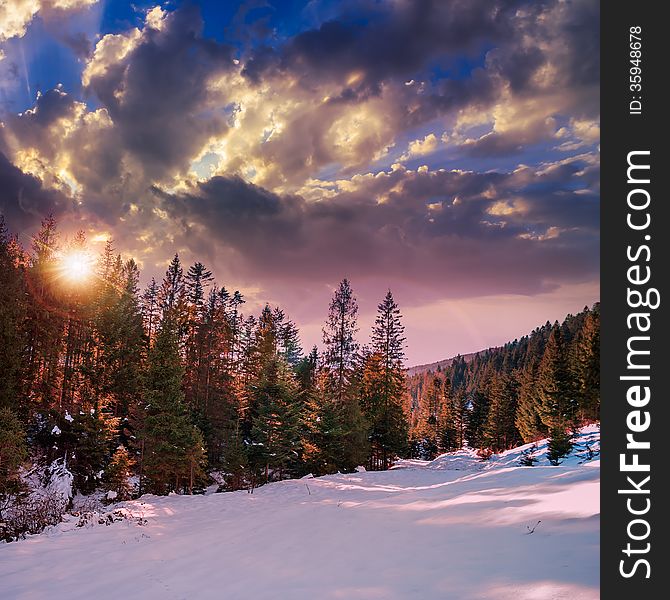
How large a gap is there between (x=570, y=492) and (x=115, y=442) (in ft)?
99.0

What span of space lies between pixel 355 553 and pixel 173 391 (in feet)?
64.0

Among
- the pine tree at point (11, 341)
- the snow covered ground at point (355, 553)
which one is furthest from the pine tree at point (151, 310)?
the snow covered ground at point (355, 553)

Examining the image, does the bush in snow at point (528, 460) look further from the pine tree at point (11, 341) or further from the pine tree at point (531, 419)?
the pine tree at point (11, 341)

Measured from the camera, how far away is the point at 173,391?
76.5ft

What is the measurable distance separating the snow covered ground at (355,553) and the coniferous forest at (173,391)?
543 centimetres

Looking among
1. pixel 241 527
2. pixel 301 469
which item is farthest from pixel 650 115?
pixel 301 469

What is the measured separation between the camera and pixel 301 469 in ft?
95.2

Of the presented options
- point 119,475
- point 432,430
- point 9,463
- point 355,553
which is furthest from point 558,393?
point 9,463

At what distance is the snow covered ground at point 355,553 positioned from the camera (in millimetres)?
4625

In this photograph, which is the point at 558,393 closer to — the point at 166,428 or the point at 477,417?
the point at 477,417

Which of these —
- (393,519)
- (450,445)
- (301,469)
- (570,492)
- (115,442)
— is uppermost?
(570,492)

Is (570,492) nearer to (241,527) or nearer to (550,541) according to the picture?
(550,541)

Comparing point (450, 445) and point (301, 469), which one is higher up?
point (301, 469)

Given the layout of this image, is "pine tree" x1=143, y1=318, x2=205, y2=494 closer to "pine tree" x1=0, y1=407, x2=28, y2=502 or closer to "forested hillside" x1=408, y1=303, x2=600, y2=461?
"pine tree" x1=0, y1=407, x2=28, y2=502
